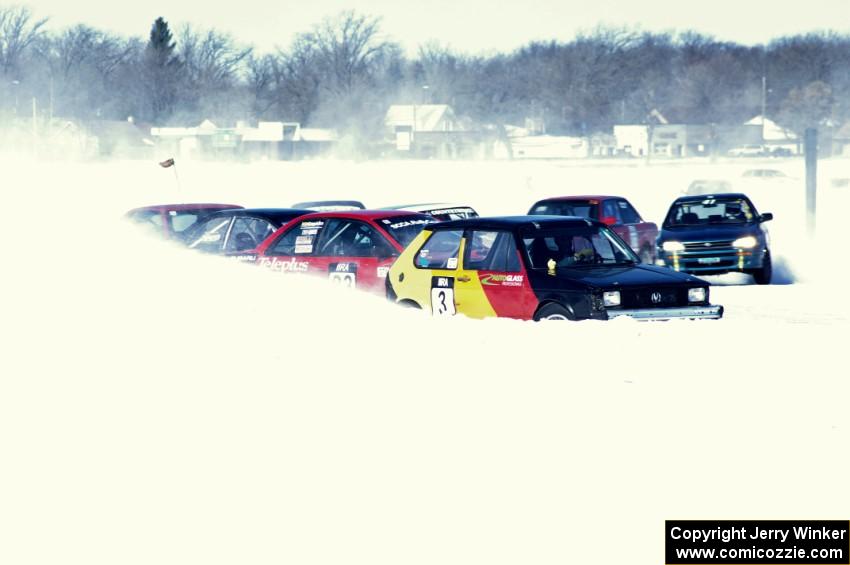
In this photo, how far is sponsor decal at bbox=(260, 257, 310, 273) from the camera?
548 inches

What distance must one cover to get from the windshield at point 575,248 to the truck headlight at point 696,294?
0.73 meters

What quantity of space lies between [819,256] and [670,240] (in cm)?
571

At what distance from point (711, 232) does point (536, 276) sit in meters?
8.22

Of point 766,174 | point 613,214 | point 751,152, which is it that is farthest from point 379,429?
point 751,152

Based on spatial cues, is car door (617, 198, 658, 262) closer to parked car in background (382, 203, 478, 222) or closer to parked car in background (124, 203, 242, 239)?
parked car in background (382, 203, 478, 222)

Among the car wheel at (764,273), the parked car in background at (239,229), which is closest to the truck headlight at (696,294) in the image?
the parked car in background at (239,229)

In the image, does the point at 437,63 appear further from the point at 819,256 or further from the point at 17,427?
the point at 17,427

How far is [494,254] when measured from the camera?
38.1 ft

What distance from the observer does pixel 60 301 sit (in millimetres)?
12109

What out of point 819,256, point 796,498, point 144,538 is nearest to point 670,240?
point 819,256

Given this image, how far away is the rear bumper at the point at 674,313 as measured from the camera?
10820mm

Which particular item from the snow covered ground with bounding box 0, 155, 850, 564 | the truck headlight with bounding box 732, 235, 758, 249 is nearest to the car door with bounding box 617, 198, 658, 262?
the truck headlight with bounding box 732, 235, 758, 249

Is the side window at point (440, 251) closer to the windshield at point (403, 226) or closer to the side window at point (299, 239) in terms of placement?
the windshield at point (403, 226)

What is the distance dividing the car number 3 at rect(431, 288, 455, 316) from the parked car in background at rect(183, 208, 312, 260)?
4.13 meters
